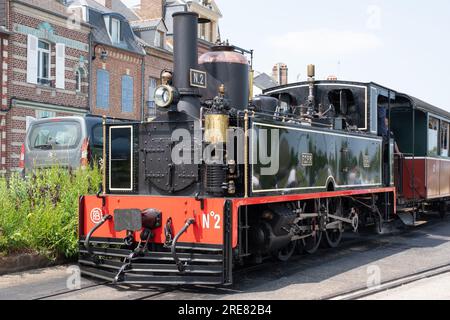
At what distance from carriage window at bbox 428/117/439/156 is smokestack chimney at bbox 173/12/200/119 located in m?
8.12

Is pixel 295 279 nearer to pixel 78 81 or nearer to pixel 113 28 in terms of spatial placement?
pixel 78 81

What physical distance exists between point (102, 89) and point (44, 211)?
16.8 metres

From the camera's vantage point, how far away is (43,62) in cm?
2133

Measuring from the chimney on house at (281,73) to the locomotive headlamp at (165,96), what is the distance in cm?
3683

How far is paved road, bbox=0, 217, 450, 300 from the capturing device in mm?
6195

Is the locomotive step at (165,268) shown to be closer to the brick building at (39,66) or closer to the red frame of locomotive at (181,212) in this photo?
the red frame of locomotive at (181,212)

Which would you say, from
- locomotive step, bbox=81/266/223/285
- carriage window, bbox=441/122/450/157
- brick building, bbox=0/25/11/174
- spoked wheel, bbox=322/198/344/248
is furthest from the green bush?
brick building, bbox=0/25/11/174

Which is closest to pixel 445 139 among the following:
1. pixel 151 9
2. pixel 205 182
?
pixel 205 182

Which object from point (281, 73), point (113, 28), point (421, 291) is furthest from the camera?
point (281, 73)

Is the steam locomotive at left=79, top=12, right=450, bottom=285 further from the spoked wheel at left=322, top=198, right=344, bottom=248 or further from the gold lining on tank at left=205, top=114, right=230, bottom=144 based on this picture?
the spoked wheel at left=322, top=198, right=344, bottom=248

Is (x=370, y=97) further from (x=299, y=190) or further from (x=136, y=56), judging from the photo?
(x=136, y=56)

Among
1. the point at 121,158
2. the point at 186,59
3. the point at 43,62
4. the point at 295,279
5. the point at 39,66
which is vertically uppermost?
the point at 43,62
